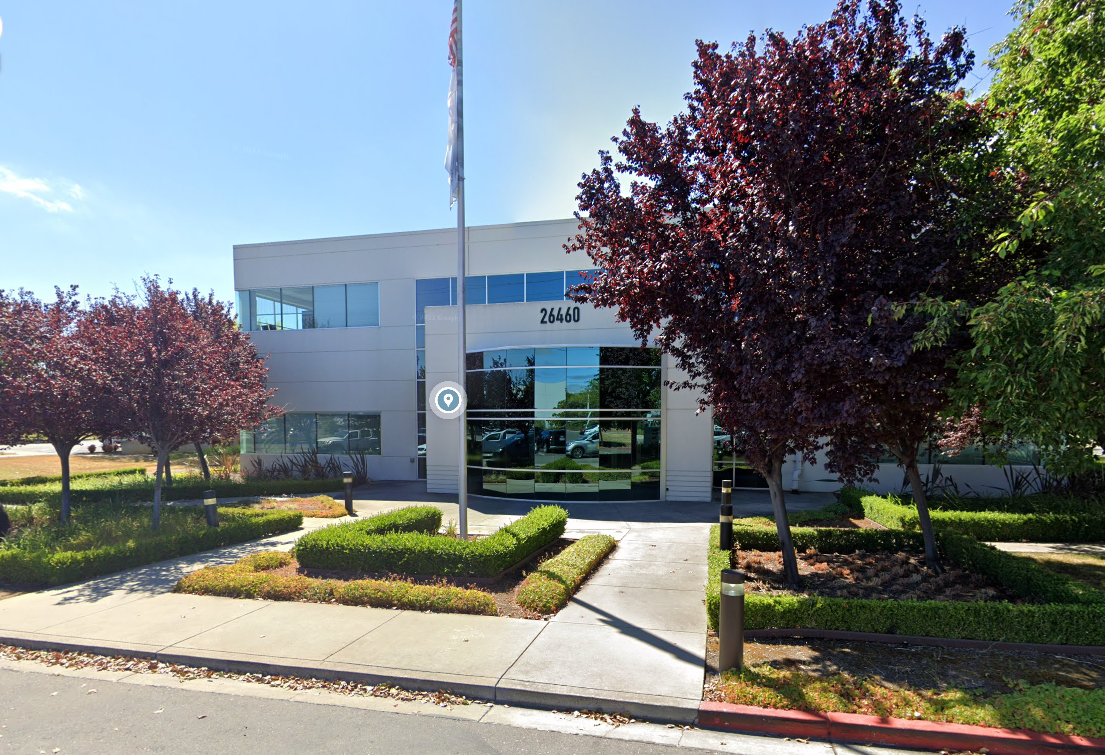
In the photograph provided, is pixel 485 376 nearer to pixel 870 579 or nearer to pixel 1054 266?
pixel 870 579

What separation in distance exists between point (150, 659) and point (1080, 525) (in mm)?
14742

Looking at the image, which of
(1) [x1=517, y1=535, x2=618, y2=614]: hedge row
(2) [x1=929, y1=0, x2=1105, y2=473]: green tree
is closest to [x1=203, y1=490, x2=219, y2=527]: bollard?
(1) [x1=517, y1=535, x2=618, y2=614]: hedge row

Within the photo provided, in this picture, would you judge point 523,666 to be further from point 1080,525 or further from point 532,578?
point 1080,525

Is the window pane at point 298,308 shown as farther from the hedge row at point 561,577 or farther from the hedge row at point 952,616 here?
the hedge row at point 952,616

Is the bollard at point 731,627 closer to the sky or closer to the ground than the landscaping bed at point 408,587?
closer to the sky

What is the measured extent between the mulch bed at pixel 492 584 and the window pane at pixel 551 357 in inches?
274

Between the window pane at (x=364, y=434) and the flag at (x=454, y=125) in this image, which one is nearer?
the flag at (x=454, y=125)

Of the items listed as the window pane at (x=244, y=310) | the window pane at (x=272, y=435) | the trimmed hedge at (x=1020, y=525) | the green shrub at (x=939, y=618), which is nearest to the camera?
the green shrub at (x=939, y=618)

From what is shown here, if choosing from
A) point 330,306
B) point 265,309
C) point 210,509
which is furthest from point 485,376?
point 265,309

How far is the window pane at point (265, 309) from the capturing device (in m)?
22.9

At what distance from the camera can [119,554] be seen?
9.04 meters

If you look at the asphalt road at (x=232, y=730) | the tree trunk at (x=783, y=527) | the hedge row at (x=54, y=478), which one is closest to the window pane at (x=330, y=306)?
the hedge row at (x=54, y=478)

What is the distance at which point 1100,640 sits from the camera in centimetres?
555

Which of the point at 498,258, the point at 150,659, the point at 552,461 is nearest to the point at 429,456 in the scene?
the point at 552,461
